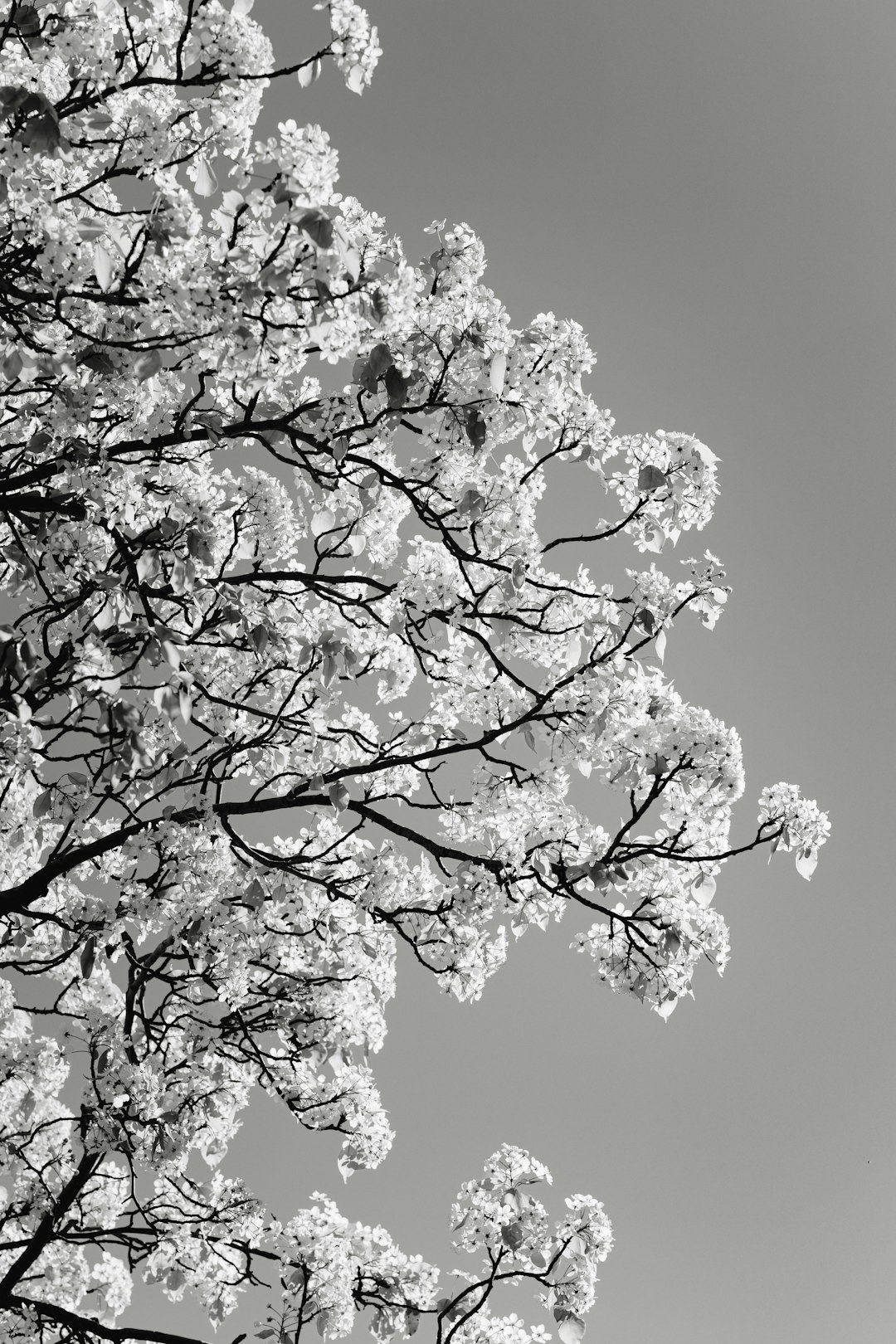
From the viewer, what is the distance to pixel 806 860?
20.9ft

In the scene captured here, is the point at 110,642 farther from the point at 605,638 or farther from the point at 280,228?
the point at 605,638

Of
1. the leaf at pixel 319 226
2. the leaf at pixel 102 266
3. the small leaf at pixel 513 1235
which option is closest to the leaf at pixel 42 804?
the leaf at pixel 102 266

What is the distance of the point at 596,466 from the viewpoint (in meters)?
6.46

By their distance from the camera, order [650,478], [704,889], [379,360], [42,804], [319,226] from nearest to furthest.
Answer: [319,226], [379,360], [650,478], [42,804], [704,889]

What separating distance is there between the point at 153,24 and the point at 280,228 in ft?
5.89

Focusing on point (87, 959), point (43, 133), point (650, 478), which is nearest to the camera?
point (43, 133)

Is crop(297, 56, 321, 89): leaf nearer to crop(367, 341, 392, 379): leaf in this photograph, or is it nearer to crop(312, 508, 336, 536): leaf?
crop(367, 341, 392, 379): leaf

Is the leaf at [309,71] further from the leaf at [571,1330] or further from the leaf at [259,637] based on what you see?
the leaf at [571,1330]

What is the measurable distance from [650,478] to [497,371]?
4.49 ft

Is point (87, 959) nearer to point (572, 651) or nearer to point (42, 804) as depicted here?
point (42, 804)

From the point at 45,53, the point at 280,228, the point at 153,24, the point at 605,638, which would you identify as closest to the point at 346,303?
the point at 280,228

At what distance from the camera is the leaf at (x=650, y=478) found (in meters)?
6.18

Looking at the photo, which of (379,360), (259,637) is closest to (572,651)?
(259,637)

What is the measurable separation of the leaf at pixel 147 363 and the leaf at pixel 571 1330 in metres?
6.73
